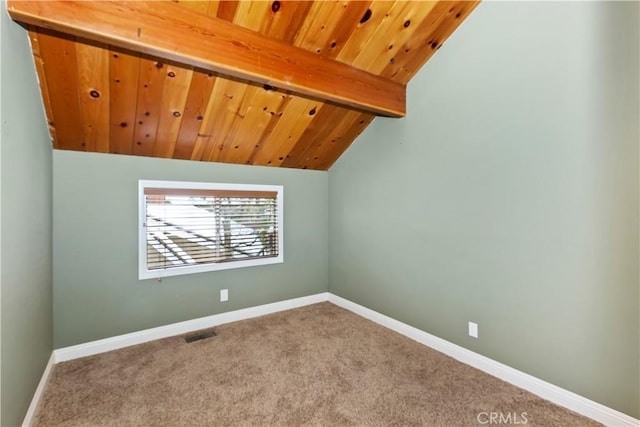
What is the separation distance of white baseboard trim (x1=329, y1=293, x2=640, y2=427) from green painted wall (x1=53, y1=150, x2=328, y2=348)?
180 centimetres

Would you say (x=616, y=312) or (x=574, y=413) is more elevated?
(x=616, y=312)

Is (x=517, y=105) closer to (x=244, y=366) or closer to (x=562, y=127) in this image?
(x=562, y=127)

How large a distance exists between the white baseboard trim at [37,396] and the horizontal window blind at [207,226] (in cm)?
97

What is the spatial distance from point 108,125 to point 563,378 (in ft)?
12.2

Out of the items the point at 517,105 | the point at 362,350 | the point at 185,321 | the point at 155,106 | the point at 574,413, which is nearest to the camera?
the point at 574,413

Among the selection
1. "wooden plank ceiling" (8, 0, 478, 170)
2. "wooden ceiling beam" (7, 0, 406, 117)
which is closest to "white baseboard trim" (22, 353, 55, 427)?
"wooden plank ceiling" (8, 0, 478, 170)

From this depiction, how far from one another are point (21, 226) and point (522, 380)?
3.23 meters

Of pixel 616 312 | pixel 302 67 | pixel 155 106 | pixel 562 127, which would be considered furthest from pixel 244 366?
pixel 562 127

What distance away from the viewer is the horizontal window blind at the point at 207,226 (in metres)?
2.76

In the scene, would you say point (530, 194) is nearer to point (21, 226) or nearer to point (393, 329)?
point (393, 329)

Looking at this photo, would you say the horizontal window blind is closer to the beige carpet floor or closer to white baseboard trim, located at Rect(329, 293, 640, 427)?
the beige carpet floor

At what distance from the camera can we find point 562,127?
183 cm

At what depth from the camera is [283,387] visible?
203 centimetres

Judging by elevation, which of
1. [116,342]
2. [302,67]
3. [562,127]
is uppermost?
[302,67]
